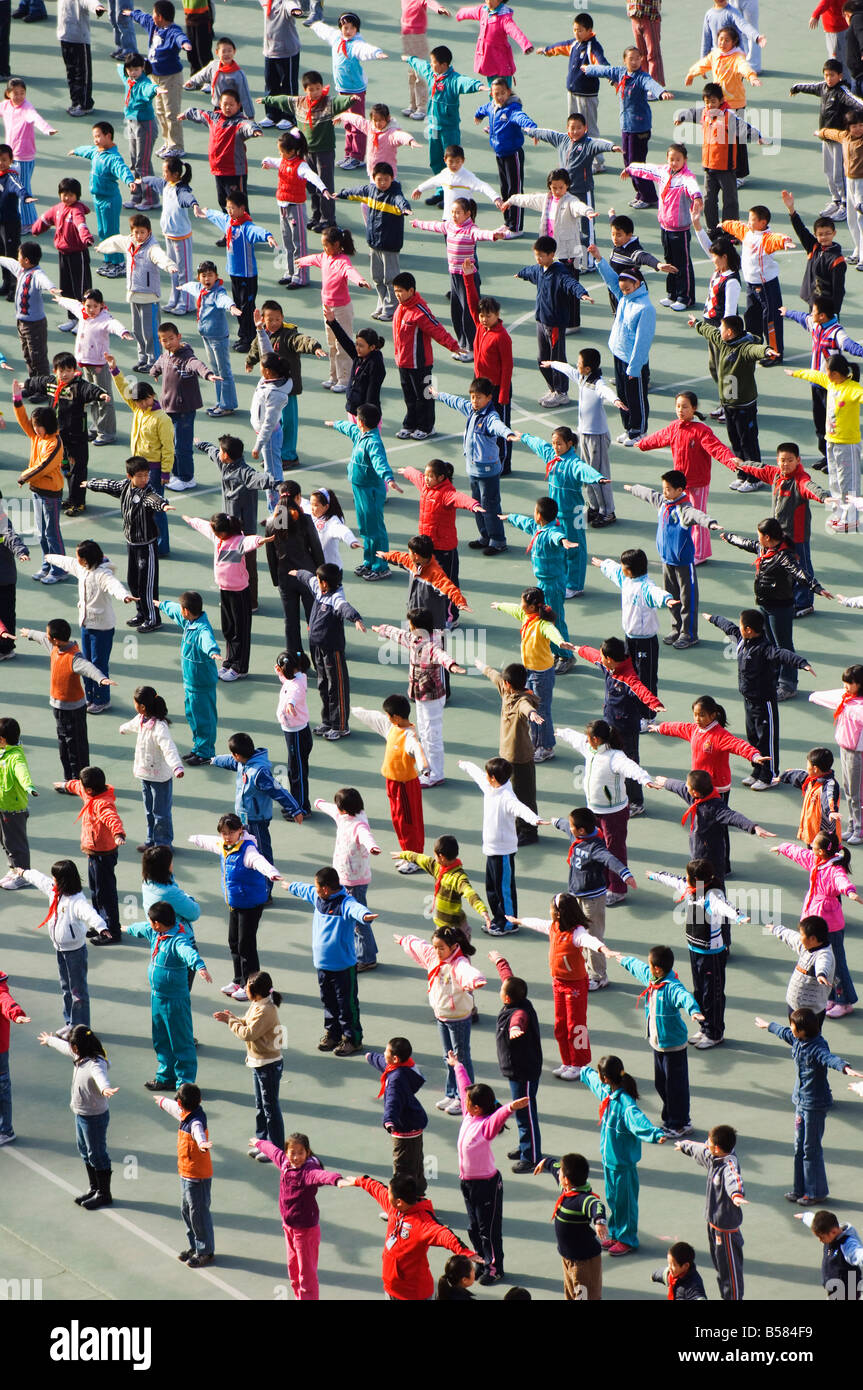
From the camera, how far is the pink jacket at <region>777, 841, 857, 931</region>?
22031mm

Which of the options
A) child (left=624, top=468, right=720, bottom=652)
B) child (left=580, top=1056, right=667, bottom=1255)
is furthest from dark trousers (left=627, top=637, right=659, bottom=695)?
child (left=580, top=1056, right=667, bottom=1255)

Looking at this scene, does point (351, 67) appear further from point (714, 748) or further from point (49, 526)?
point (714, 748)

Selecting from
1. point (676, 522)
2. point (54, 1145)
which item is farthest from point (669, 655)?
point (54, 1145)

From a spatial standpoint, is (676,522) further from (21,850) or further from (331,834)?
(21,850)

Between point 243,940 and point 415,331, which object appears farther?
point 415,331

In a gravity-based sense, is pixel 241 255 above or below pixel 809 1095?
above

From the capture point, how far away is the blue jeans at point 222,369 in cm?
3219

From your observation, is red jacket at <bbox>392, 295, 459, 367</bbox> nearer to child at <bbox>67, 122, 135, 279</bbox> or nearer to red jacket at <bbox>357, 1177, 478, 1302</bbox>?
child at <bbox>67, 122, 135, 279</bbox>

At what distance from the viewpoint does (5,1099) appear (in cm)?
2200

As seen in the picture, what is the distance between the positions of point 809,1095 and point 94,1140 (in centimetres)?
556

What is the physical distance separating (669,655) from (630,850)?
359 centimetres

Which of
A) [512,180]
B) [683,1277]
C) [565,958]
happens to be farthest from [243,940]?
[512,180]

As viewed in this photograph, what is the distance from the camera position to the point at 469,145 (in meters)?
38.6

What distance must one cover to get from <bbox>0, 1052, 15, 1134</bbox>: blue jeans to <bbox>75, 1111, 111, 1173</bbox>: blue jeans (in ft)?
3.01
